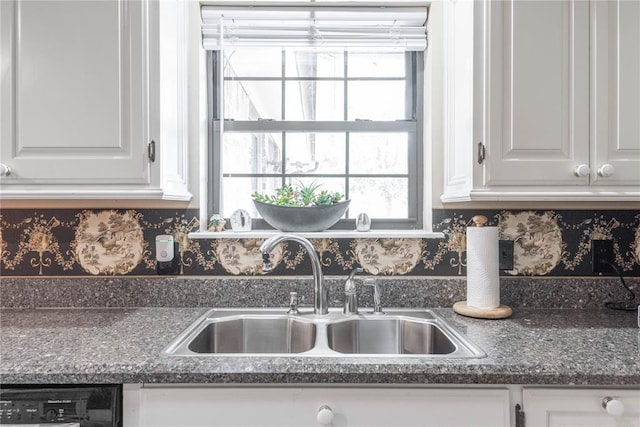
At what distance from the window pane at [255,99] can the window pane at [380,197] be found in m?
0.49

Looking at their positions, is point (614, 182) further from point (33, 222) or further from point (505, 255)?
point (33, 222)

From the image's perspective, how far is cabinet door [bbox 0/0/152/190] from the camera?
119 cm

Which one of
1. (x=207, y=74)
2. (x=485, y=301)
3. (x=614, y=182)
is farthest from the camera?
(x=207, y=74)

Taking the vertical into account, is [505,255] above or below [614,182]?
below

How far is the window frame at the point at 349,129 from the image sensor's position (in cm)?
168

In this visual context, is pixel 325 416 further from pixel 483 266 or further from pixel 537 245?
pixel 537 245

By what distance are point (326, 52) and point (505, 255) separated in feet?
3.74

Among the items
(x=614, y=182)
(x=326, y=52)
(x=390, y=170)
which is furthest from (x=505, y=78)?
A: (x=326, y=52)

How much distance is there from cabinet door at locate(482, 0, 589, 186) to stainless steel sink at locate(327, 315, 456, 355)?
21.6 inches

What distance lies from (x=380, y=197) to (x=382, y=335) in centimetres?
62

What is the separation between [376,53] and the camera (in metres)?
1.69

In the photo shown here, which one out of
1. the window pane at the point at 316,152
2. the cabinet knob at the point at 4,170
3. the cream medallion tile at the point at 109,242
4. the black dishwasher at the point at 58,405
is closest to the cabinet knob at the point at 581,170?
the window pane at the point at 316,152

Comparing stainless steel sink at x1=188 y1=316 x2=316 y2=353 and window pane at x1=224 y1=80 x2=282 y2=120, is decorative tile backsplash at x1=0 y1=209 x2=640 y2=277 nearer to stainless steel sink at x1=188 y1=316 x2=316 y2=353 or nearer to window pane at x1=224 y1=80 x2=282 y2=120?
stainless steel sink at x1=188 y1=316 x2=316 y2=353

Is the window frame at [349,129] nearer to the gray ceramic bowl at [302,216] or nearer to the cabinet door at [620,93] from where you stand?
the gray ceramic bowl at [302,216]
